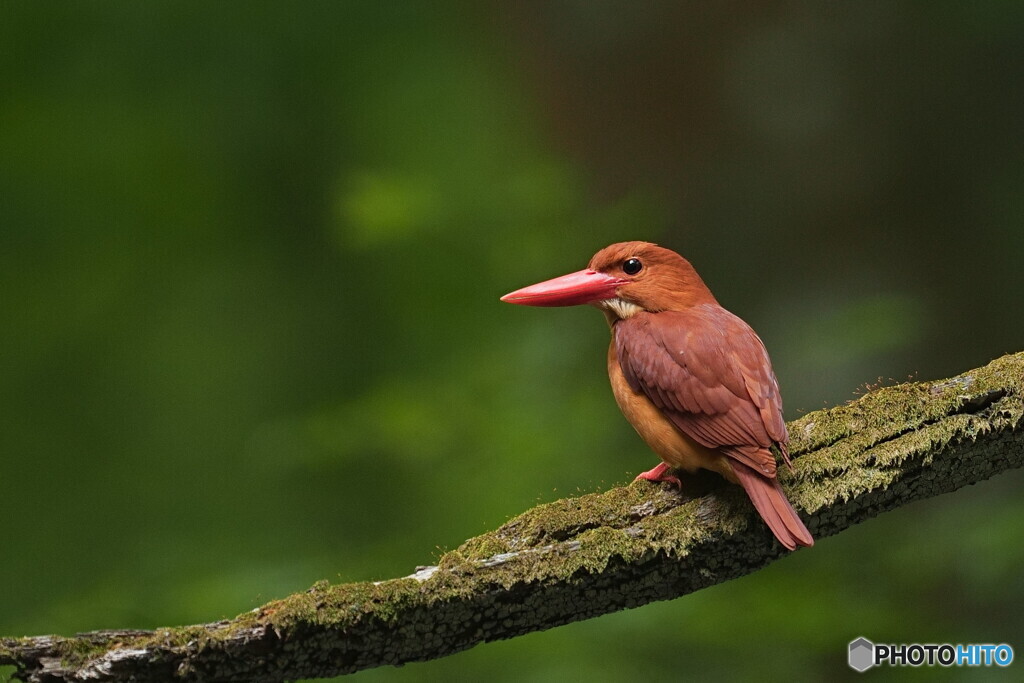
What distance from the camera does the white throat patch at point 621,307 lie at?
8.89ft

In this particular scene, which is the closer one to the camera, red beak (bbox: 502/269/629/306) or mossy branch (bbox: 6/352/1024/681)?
mossy branch (bbox: 6/352/1024/681)

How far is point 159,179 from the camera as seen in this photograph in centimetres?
412

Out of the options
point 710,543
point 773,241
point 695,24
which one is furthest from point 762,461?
point 695,24

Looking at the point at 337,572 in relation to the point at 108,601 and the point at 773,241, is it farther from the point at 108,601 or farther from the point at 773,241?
the point at 773,241

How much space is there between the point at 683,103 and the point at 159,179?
212cm

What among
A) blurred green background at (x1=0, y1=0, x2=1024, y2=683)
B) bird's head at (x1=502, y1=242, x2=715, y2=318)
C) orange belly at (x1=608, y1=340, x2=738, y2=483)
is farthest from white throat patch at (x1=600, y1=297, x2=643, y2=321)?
blurred green background at (x1=0, y1=0, x2=1024, y2=683)

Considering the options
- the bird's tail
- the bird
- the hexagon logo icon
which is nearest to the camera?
the bird's tail

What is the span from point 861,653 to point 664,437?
158 centimetres

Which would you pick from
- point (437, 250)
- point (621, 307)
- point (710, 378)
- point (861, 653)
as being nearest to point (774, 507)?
point (710, 378)

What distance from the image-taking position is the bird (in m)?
2.26

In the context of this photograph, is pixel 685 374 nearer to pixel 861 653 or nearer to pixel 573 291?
pixel 573 291

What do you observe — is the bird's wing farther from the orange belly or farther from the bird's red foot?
the bird's red foot

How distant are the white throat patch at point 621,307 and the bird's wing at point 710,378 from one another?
67 mm

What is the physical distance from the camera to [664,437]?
96.9 inches
